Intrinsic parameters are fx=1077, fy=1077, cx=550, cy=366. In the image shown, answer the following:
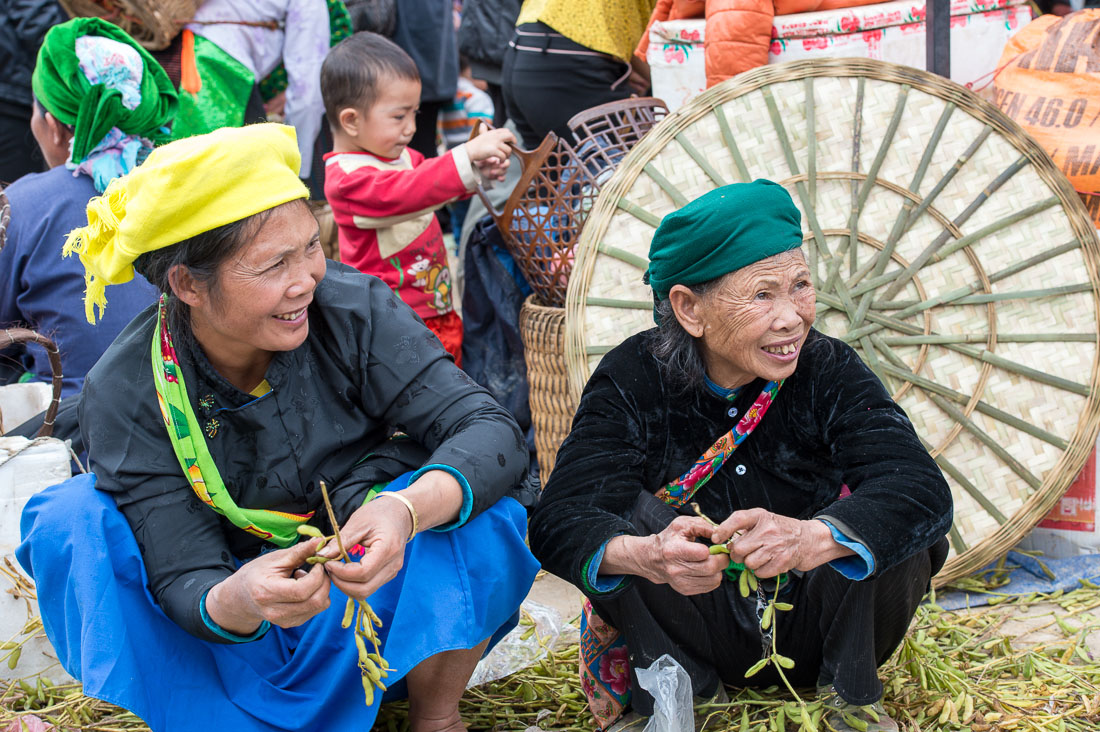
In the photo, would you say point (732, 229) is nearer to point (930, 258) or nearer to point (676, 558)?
point (676, 558)

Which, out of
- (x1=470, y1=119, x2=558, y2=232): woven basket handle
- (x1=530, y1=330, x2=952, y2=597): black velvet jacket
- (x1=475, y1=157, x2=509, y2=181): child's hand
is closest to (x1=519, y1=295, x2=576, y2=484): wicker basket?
(x1=470, y1=119, x2=558, y2=232): woven basket handle

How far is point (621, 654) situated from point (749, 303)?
0.74 m

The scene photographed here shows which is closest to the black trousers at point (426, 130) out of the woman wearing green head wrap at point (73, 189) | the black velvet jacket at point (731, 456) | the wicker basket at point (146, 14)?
the wicker basket at point (146, 14)

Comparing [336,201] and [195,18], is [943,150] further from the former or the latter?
[195,18]

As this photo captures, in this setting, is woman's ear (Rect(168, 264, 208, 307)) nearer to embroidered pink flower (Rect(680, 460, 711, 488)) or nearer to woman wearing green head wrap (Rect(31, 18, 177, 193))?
embroidered pink flower (Rect(680, 460, 711, 488))

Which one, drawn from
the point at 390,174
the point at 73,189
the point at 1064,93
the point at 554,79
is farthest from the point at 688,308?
the point at 554,79

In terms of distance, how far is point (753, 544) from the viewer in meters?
1.76

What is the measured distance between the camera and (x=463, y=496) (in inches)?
76.0

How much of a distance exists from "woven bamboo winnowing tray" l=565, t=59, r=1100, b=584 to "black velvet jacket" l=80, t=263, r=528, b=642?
2.52ft

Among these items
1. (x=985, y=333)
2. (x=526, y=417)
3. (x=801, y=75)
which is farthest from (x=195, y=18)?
(x=985, y=333)

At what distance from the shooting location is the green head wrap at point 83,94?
3.12 m

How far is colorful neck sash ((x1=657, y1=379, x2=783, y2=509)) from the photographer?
209 centimetres

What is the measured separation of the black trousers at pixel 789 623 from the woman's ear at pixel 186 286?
915 millimetres

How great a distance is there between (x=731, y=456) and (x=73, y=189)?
7.03 feet
